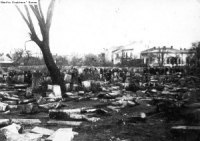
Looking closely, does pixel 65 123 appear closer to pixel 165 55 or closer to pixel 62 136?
pixel 62 136

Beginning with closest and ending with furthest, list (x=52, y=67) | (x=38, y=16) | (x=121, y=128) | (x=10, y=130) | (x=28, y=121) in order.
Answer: (x=10, y=130)
(x=121, y=128)
(x=28, y=121)
(x=38, y=16)
(x=52, y=67)

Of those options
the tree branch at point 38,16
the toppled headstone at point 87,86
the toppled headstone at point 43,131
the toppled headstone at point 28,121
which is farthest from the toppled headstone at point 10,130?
the toppled headstone at point 87,86

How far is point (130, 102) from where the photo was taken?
8.90 m

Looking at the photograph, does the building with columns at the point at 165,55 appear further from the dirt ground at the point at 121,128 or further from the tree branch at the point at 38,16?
the dirt ground at the point at 121,128

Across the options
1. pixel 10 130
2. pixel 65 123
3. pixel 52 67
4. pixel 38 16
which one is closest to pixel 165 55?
pixel 52 67

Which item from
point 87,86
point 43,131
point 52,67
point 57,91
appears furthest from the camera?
point 87,86

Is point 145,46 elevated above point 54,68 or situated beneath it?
elevated above

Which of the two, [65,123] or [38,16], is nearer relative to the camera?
[65,123]

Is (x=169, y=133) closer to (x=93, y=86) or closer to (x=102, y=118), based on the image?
(x=102, y=118)

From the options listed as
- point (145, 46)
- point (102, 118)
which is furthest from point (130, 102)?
point (145, 46)

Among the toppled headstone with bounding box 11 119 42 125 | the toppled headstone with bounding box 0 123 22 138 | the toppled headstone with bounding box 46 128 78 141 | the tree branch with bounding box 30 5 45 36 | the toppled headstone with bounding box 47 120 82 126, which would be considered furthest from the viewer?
the tree branch with bounding box 30 5 45 36

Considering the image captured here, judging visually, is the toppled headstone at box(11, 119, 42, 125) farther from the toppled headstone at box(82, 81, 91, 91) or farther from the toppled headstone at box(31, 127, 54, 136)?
the toppled headstone at box(82, 81, 91, 91)

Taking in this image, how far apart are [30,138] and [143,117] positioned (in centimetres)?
295

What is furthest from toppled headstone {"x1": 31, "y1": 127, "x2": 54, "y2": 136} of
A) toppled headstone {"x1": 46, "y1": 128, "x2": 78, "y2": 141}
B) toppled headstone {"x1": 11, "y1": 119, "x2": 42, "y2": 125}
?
Result: toppled headstone {"x1": 11, "y1": 119, "x2": 42, "y2": 125}
